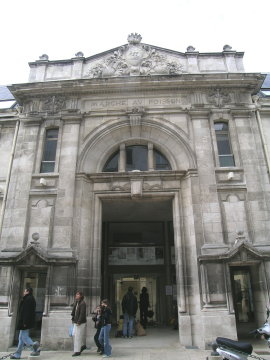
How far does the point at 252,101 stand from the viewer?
14.3 meters

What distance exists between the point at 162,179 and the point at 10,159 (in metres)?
7.28

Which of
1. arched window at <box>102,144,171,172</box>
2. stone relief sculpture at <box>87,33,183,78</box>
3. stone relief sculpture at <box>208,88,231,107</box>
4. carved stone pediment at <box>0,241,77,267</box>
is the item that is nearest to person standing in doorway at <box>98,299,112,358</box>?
carved stone pediment at <box>0,241,77,267</box>

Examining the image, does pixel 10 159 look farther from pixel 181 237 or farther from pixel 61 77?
pixel 181 237

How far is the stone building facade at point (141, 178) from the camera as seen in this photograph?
11188mm

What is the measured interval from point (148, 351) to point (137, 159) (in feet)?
26.8

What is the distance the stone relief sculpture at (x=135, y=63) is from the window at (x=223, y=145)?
11.7 ft

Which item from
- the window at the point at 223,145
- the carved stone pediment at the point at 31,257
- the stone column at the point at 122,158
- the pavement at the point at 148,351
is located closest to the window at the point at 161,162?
the stone column at the point at 122,158

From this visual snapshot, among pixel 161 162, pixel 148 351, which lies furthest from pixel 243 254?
pixel 161 162

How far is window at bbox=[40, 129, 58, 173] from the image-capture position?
13.7 m

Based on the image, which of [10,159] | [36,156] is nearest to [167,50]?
[36,156]

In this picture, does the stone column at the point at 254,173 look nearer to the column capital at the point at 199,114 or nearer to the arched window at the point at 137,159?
the column capital at the point at 199,114

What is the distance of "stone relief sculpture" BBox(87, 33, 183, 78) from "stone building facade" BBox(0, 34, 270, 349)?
7 centimetres

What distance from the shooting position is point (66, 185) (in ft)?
42.1

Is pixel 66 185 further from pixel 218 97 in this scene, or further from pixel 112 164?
pixel 218 97
